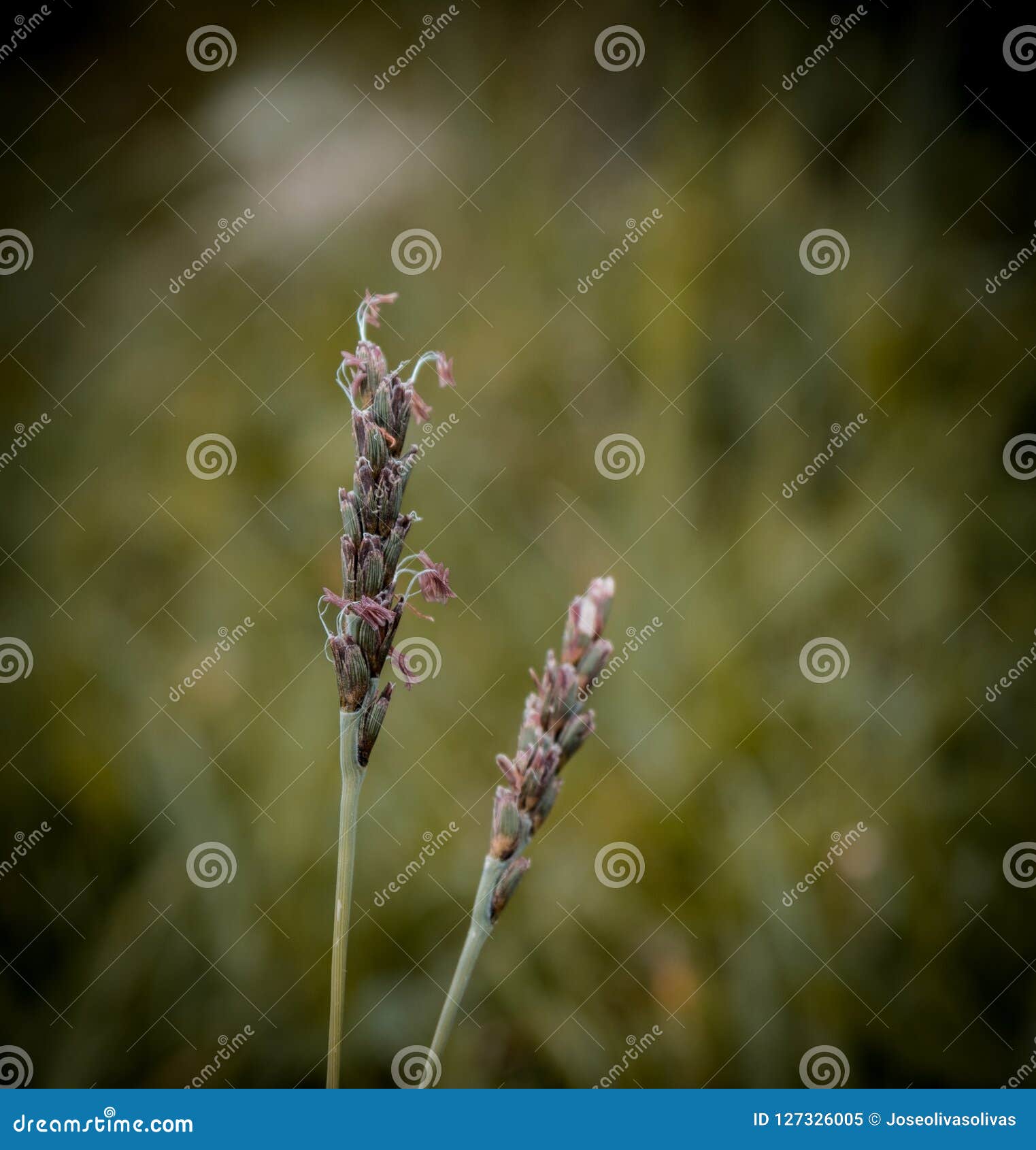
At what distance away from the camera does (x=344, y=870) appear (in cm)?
71

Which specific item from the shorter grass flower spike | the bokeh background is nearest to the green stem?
the shorter grass flower spike

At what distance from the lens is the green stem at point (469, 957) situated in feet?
2.22

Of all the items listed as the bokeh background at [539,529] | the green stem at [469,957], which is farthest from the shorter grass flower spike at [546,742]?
the bokeh background at [539,529]

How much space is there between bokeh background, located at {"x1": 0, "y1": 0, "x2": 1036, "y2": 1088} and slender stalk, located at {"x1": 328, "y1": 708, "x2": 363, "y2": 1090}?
1.14 meters

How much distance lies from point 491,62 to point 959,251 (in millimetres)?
1607

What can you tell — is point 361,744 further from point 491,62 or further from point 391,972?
point 491,62

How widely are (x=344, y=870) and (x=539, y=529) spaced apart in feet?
5.97

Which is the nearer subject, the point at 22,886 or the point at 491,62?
the point at 22,886

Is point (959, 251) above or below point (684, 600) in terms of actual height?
above

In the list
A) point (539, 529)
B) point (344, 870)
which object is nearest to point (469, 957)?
point (344, 870)

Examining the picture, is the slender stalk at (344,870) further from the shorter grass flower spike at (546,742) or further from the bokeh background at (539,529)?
the bokeh background at (539,529)

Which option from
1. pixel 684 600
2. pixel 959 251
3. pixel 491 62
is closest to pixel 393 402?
pixel 684 600

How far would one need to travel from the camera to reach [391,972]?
1.86 metres

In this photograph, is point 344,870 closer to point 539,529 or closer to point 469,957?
point 469,957
